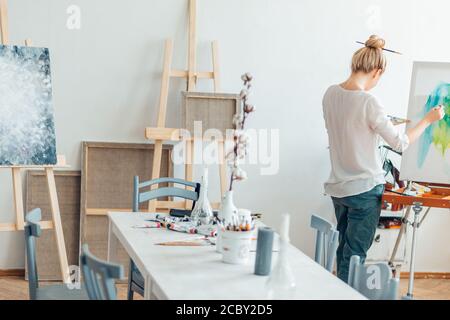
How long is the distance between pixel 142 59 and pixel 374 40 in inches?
65.8

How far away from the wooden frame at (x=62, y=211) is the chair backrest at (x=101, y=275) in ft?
7.99

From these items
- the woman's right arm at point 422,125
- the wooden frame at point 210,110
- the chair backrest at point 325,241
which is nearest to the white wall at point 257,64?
the wooden frame at point 210,110

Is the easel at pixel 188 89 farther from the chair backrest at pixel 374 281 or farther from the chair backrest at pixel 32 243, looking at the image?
the chair backrest at pixel 374 281

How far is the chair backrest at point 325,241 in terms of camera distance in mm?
2596

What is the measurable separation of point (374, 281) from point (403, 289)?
8.42ft

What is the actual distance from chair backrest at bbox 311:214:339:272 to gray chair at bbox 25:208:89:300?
893mm

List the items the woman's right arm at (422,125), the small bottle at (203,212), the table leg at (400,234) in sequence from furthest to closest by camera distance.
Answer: the table leg at (400,234), the woman's right arm at (422,125), the small bottle at (203,212)

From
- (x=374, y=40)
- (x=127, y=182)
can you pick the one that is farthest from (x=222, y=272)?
(x=127, y=182)

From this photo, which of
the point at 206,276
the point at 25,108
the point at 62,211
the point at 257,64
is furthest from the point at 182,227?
the point at 257,64

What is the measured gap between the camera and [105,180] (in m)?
4.41

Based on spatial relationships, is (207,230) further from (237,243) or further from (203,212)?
(237,243)

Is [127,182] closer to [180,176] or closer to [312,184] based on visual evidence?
[180,176]

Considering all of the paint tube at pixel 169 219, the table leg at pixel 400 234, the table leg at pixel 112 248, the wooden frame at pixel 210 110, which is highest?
the wooden frame at pixel 210 110

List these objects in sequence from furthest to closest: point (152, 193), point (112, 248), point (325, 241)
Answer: point (152, 193) < point (112, 248) < point (325, 241)
